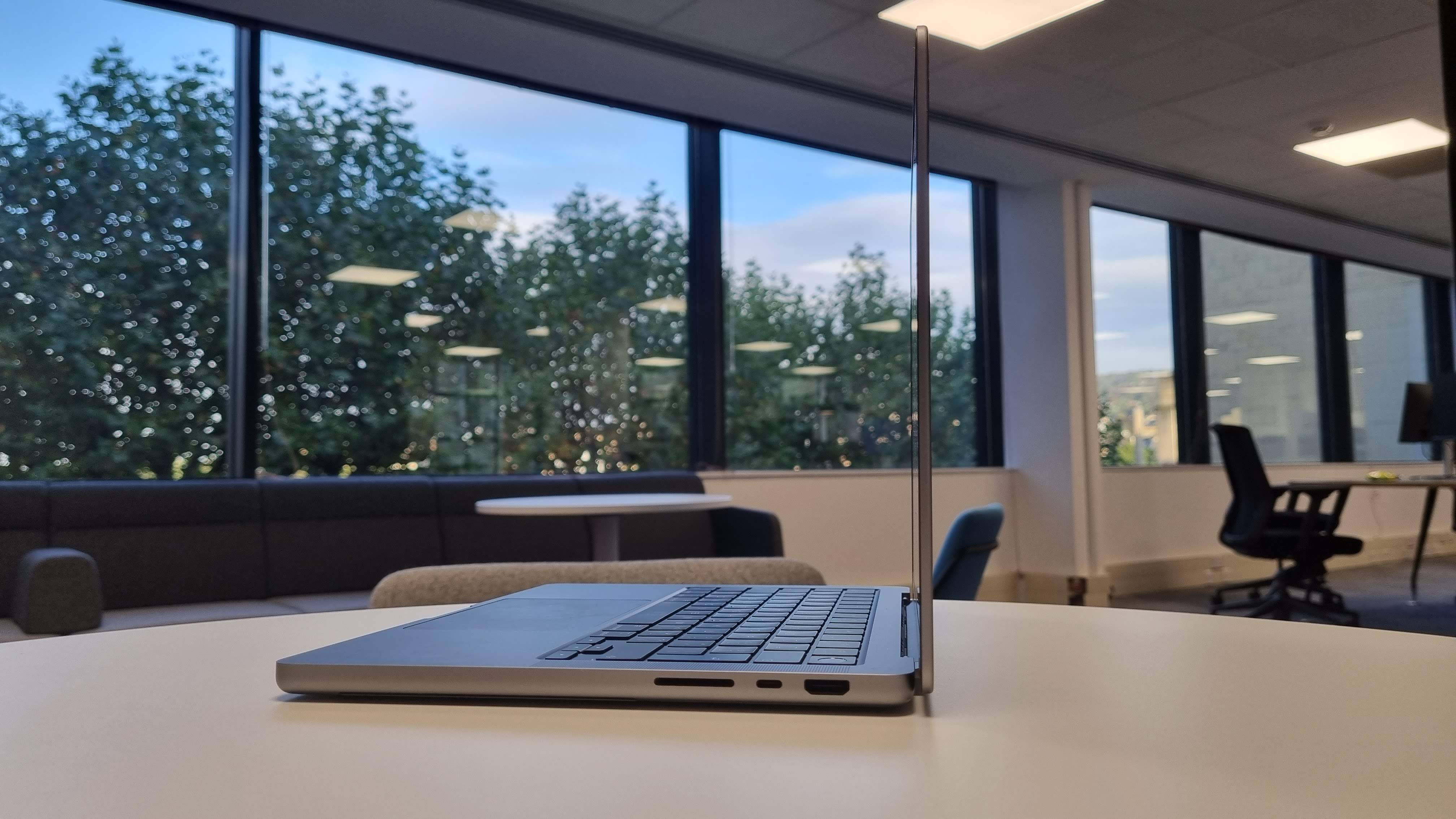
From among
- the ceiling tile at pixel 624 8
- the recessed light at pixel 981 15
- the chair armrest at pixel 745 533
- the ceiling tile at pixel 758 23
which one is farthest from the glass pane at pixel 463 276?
the recessed light at pixel 981 15

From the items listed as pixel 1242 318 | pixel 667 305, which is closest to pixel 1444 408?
pixel 1242 318

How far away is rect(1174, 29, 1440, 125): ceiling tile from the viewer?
171 inches

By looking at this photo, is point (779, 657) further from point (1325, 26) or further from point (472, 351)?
point (1325, 26)

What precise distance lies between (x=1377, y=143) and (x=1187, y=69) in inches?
79.0

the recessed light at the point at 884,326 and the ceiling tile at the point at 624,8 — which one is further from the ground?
the ceiling tile at the point at 624,8

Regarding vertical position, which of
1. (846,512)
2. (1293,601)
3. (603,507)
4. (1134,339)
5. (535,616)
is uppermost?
(1134,339)

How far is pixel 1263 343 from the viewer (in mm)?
8141

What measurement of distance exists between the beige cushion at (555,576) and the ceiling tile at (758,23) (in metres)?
3.17

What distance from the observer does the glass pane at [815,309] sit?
5.32 metres

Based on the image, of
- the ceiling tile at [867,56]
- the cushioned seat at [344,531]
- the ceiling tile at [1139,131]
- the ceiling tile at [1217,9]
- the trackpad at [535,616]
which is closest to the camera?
the trackpad at [535,616]

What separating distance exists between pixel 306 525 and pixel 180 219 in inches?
49.3

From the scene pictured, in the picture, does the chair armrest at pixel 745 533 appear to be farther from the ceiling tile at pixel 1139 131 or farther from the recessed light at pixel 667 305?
the ceiling tile at pixel 1139 131

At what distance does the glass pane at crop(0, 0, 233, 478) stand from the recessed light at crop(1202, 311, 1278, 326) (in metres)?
6.88

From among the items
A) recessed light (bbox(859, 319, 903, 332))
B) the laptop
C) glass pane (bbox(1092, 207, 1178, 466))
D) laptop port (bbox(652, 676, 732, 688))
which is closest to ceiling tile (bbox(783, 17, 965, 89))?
recessed light (bbox(859, 319, 903, 332))
